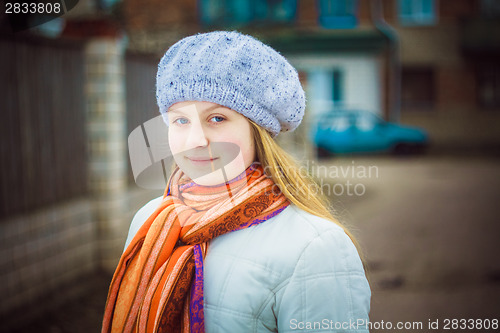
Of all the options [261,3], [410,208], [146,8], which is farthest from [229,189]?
[261,3]

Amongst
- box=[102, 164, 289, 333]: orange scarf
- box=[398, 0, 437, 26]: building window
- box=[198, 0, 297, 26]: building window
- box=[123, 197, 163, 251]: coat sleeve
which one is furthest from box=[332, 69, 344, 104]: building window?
box=[102, 164, 289, 333]: orange scarf

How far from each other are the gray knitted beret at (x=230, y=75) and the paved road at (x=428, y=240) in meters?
0.81

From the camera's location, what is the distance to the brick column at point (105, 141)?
4816 millimetres

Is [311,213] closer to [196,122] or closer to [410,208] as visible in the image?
[196,122]

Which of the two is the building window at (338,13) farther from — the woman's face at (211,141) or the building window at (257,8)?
the woman's face at (211,141)

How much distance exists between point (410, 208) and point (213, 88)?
6984mm

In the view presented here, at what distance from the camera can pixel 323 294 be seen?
1409 millimetres

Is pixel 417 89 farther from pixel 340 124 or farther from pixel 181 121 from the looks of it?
pixel 181 121

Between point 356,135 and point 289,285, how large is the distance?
13.5 meters

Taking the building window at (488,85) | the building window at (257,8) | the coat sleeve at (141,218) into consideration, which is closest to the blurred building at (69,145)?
the coat sleeve at (141,218)

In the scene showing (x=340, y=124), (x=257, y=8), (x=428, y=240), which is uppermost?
(x=257, y=8)

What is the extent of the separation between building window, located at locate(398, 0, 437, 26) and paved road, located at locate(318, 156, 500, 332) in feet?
32.8

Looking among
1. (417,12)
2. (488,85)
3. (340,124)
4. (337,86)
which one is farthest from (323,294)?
(488,85)

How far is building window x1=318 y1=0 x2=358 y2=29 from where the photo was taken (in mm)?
19031
